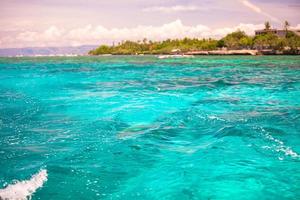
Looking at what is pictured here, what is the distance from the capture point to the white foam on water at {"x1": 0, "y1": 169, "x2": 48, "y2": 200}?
5805 millimetres

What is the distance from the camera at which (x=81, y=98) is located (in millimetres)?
18547

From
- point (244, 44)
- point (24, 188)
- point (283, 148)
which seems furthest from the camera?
point (244, 44)

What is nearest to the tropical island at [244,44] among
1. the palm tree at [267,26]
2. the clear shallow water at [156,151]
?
the palm tree at [267,26]

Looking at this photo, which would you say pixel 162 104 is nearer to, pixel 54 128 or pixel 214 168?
pixel 54 128

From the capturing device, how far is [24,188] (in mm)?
6156

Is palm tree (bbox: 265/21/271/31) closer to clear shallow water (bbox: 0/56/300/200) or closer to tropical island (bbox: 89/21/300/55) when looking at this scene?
tropical island (bbox: 89/21/300/55)

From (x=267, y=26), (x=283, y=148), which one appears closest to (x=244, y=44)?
(x=267, y=26)

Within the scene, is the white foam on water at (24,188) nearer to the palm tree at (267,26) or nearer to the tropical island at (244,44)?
the tropical island at (244,44)

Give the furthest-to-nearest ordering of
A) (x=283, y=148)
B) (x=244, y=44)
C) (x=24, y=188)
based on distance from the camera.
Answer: (x=244, y=44), (x=283, y=148), (x=24, y=188)

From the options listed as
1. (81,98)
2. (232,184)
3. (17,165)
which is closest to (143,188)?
(232,184)

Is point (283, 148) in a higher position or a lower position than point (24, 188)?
lower

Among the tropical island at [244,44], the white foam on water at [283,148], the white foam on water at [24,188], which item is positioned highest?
the tropical island at [244,44]

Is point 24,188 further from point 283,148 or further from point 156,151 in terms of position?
point 283,148

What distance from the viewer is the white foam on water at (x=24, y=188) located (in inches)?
229
